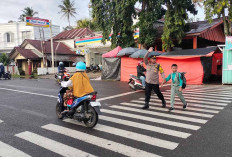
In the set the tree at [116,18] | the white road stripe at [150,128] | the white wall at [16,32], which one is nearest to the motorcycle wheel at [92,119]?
the white road stripe at [150,128]

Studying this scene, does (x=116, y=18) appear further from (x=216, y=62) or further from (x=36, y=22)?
(x=36, y=22)

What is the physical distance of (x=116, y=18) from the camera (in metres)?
18.7

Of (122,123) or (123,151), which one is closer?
(123,151)

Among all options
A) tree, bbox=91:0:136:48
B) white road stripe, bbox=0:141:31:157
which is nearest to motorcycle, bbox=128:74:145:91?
white road stripe, bbox=0:141:31:157

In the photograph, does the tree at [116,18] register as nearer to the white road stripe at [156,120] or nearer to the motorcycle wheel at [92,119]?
the white road stripe at [156,120]

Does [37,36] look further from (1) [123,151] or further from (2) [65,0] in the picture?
(1) [123,151]

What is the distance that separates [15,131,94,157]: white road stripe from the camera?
360 cm

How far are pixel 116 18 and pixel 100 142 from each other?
1614 centimetres

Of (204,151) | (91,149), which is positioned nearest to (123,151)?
(91,149)

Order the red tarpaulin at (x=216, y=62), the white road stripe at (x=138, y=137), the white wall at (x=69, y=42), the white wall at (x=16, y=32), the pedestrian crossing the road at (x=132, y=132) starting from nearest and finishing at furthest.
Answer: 1. the pedestrian crossing the road at (x=132, y=132)
2. the white road stripe at (x=138, y=137)
3. the red tarpaulin at (x=216, y=62)
4. the white wall at (x=69, y=42)
5. the white wall at (x=16, y=32)

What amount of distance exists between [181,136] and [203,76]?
33.3 ft

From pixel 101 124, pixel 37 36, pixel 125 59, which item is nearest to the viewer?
pixel 101 124

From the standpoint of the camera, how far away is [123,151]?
3625 mm

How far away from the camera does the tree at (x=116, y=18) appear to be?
17727mm
